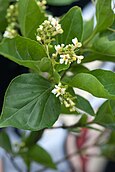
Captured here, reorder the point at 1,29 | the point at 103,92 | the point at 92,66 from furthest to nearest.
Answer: the point at 92,66 < the point at 1,29 < the point at 103,92

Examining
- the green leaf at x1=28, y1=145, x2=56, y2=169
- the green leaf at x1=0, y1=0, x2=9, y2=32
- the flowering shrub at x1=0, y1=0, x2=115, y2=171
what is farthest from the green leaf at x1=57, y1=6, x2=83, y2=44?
the green leaf at x1=28, y1=145, x2=56, y2=169

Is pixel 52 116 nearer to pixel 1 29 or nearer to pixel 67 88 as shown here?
pixel 67 88

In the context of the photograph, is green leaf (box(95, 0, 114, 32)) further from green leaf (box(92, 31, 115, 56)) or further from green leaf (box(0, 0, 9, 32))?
green leaf (box(0, 0, 9, 32))

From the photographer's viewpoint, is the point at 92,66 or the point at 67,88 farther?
the point at 92,66

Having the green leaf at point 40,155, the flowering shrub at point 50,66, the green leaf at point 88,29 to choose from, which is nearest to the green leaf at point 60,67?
the flowering shrub at point 50,66

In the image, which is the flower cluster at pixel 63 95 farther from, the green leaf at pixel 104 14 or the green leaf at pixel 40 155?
the green leaf at pixel 40 155

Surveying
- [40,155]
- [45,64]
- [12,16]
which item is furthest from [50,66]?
[40,155]

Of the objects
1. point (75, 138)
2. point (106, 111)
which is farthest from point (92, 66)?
point (106, 111)
